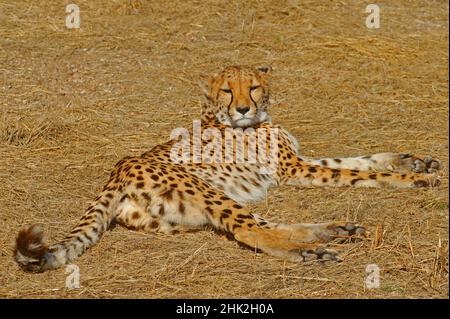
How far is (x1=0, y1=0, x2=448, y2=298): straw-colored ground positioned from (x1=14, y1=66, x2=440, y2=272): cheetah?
0.33 feet

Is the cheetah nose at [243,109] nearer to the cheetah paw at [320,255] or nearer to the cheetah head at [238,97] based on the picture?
the cheetah head at [238,97]

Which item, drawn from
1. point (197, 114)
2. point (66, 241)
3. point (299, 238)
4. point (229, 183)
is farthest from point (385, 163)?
point (66, 241)

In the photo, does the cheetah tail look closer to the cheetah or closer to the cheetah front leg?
the cheetah

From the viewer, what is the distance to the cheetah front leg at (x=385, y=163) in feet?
21.2

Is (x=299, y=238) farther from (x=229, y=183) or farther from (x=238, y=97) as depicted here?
(x=238, y=97)

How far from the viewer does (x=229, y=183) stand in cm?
595

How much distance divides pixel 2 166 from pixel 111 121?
4.18 ft

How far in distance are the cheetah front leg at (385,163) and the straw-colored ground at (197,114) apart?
22cm

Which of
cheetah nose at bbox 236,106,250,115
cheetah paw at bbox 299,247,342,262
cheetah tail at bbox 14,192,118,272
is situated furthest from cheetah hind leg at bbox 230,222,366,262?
cheetah nose at bbox 236,106,250,115

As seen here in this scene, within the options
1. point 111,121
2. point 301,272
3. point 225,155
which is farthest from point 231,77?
point 301,272

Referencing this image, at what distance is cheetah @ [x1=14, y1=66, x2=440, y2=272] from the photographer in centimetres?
500

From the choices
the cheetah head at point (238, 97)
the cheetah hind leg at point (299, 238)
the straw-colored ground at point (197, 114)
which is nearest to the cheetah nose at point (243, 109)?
the cheetah head at point (238, 97)

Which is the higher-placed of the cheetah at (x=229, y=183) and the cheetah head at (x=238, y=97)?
the cheetah head at (x=238, y=97)

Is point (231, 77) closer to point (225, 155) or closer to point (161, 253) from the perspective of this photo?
point (225, 155)
